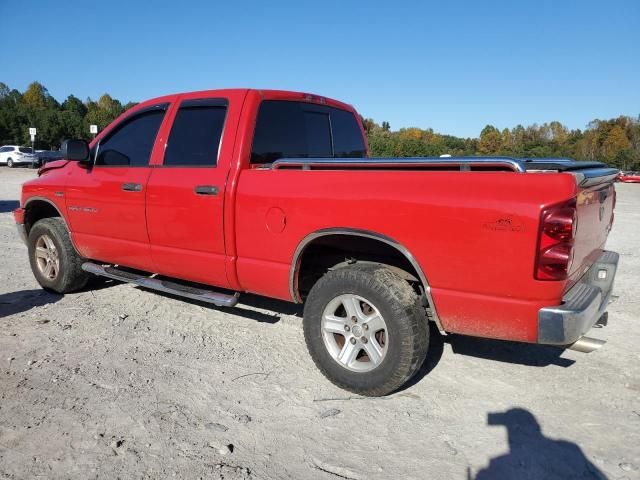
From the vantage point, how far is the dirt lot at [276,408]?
264cm

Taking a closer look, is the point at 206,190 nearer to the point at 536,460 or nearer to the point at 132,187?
the point at 132,187

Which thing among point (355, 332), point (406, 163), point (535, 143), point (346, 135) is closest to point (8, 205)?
point (346, 135)

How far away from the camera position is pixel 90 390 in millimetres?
3381

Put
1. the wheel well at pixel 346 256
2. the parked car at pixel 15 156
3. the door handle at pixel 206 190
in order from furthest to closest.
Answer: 1. the parked car at pixel 15 156
2. the door handle at pixel 206 190
3. the wheel well at pixel 346 256

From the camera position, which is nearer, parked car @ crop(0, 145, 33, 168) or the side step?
the side step

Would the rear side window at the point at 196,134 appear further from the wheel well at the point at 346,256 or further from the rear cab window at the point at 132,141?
the wheel well at the point at 346,256

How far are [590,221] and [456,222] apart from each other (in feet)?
3.18

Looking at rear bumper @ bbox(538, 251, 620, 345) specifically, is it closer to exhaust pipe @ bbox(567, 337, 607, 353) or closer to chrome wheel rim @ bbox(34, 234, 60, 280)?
exhaust pipe @ bbox(567, 337, 607, 353)

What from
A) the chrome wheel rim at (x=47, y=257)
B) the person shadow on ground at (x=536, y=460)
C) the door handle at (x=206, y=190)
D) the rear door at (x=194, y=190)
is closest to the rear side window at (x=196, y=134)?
the rear door at (x=194, y=190)

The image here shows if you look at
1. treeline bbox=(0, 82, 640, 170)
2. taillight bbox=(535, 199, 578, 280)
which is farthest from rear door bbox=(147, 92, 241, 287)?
treeline bbox=(0, 82, 640, 170)

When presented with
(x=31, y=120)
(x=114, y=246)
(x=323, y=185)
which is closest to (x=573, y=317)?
(x=323, y=185)

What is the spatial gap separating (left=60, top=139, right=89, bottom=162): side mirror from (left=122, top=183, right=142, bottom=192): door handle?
65cm

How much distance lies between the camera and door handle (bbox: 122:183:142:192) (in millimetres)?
4438

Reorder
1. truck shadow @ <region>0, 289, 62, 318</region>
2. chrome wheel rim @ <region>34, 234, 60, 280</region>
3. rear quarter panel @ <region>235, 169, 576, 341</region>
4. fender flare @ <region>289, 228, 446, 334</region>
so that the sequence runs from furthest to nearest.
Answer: chrome wheel rim @ <region>34, 234, 60, 280</region> → truck shadow @ <region>0, 289, 62, 318</region> → fender flare @ <region>289, 228, 446, 334</region> → rear quarter panel @ <region>235, 169, 576, 341</region>
